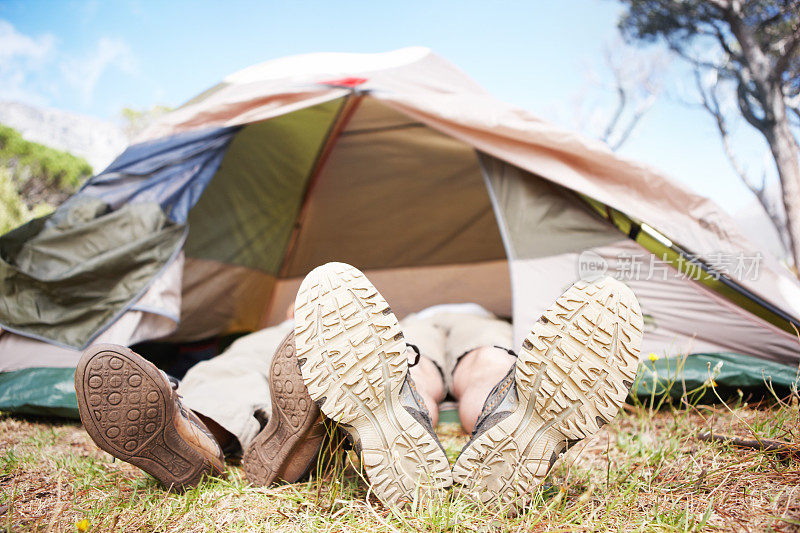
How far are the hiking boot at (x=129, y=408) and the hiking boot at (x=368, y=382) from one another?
24 cm

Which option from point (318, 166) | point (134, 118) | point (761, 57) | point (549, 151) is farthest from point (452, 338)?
point (134, 118)

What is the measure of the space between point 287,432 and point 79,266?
96 cm

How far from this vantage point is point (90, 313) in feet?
4.48

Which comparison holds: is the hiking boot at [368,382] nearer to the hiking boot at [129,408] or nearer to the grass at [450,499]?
the grass at [450,499]

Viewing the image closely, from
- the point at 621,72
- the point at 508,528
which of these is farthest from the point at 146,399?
the point at 621,72

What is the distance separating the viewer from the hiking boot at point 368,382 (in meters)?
0.71

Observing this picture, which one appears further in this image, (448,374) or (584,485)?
(448,374)

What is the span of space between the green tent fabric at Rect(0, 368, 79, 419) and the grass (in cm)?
20

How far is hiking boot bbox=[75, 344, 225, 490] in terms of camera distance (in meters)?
0.72

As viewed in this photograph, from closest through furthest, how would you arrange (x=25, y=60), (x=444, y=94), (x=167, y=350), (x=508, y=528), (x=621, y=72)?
(x=508, y=528) < (x=444, y=94) < (x=167, y=350) < (x=621, y=72) < (x=25, y=60)

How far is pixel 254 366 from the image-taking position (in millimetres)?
1229

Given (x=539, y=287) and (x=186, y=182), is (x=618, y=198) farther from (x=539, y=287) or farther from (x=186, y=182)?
(x=186, y=182)

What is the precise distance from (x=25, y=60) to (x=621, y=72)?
516 inches

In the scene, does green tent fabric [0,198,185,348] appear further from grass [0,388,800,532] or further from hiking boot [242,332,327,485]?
hiking boot [242,332,327,485]
